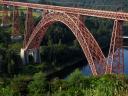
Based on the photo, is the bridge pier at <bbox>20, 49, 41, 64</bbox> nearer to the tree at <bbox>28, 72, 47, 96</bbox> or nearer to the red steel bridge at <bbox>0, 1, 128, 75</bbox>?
the red steel bridge at <bbox>0, 1, 128, 75</bbox>

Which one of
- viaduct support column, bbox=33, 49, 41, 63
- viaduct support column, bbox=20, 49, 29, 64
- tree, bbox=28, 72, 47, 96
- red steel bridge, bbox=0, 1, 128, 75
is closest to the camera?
tree, bbox=28, 72, 47, 96

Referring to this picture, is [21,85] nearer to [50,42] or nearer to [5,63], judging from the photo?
[5,63]

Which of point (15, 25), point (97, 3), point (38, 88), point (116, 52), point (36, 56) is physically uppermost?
point (97, 3)

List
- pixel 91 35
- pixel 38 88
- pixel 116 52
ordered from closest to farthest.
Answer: pixel 38 88 → pixel 116 52 → pixel 91 35

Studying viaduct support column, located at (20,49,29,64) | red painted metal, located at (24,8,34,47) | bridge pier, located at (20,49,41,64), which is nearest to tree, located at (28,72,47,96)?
viaduct support column, located at (20,49,29,64)

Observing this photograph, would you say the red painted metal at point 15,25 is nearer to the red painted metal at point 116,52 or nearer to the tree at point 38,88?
the tree at point 38,88

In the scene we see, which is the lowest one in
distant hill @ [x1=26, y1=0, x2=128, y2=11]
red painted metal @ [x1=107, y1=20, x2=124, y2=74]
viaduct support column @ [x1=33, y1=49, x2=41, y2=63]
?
viaduct support column @ [x1=33, y1=49, x2=41, y2=63]

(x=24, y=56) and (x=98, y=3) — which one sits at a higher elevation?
(x=98, y=3)

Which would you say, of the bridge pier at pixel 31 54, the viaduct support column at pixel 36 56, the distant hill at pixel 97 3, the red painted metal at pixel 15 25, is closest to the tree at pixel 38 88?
the bridge pier at pixel 31 54

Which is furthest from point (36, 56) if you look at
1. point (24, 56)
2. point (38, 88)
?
point (38, 88)

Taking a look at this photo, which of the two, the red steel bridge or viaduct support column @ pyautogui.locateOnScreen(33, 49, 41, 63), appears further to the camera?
viaduct support column @ pyautogui.locateOnScreen(33, 49, 41, 63)

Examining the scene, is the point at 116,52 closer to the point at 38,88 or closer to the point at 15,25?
the point at 38,88

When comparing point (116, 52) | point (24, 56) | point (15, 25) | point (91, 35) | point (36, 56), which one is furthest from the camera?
point (15, 25)
